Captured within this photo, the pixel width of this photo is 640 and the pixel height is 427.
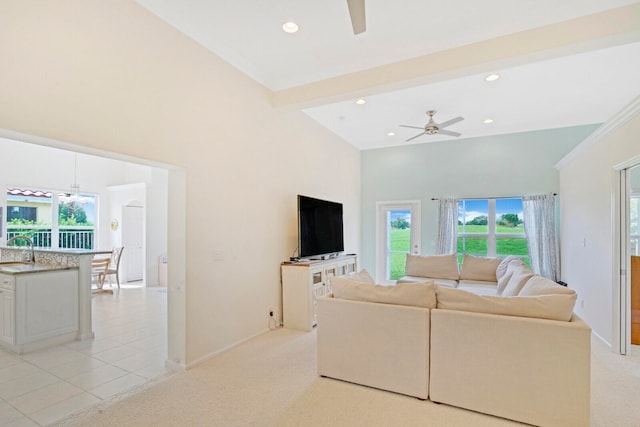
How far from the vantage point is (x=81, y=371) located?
2.97 metres

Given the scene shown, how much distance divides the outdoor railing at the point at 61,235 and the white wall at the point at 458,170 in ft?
21.8

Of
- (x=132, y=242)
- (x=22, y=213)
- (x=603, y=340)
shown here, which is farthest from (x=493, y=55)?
(x=22, y=213)

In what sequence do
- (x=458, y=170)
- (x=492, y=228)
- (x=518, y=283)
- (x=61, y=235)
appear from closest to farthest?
(x=518, y=283) → (x=492, y=228) → (x=458, y=170) → (x=61, y=235)

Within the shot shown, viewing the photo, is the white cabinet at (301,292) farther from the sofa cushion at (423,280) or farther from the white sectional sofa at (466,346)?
the sofa cushion at (423,280)

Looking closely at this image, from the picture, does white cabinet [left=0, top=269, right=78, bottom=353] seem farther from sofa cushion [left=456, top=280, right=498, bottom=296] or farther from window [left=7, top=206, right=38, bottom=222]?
sofa cushion [left=456, top=280, right=498, bottom=296]

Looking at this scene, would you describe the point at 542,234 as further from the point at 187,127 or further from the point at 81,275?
the point at 81,275

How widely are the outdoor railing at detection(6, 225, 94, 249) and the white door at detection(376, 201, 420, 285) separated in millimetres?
6954

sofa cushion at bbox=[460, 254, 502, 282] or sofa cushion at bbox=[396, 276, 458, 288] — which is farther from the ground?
sofa cushion at bbox=[460, 254, 502, 282]

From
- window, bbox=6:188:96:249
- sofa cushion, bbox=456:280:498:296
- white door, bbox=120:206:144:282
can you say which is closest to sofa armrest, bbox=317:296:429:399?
sofa cushion, bbox=456:280:498:296

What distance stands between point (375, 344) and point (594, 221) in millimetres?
3561

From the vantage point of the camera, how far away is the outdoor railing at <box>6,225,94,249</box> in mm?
6457

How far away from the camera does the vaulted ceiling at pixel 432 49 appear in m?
2.68

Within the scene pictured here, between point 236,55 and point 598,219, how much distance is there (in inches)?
188

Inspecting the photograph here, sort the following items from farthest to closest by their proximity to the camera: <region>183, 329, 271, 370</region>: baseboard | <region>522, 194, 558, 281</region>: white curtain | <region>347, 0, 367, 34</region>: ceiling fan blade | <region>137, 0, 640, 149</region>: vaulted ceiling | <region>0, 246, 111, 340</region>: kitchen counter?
<region>522, 194, 558, 281</region>: white curtain < <region>0, 246, 111, 340</region>: kitchen counter < <region>183, 329, 271, 370</region>: baseboard < <region>137, 0, 640, 149</region>: vaulted ceiling < <region>347, 0, 367, 34</region>: ceiling fan blade
